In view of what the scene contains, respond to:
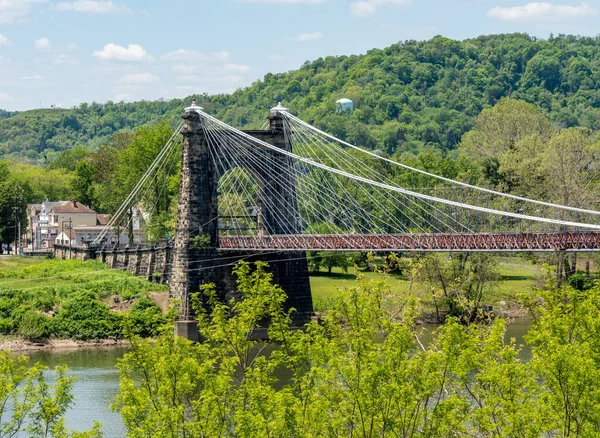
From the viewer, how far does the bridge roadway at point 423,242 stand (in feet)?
139

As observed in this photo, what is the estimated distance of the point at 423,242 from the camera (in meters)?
46.5

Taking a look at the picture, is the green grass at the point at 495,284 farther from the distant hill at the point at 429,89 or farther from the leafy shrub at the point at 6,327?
the distant hill at the point at 429,89

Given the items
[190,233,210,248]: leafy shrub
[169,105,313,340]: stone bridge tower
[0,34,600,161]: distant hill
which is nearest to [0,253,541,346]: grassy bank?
[169,105,313,340]: stone bridge tower

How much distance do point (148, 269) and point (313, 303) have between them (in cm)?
848

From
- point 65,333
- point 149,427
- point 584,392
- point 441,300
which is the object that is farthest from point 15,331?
point 584,392

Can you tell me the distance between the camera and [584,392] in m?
22.4

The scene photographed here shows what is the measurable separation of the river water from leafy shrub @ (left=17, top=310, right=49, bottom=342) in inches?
65.2

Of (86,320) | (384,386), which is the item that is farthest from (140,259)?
(384,386)

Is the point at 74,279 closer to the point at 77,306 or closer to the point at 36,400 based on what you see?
the point at 77,306

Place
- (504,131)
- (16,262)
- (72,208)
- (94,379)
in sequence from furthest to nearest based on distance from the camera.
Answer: (72,208), (504,131), (16,262), (94,379)

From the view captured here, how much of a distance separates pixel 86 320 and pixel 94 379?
10.8 m

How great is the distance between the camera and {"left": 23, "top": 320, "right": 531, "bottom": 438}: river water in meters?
35.1

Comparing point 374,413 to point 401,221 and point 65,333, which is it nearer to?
point 65,333

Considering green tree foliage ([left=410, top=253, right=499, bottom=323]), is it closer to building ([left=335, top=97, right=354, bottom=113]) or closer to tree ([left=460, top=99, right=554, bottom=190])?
tree ([left=460, top=99, right=554, bottom=190])
